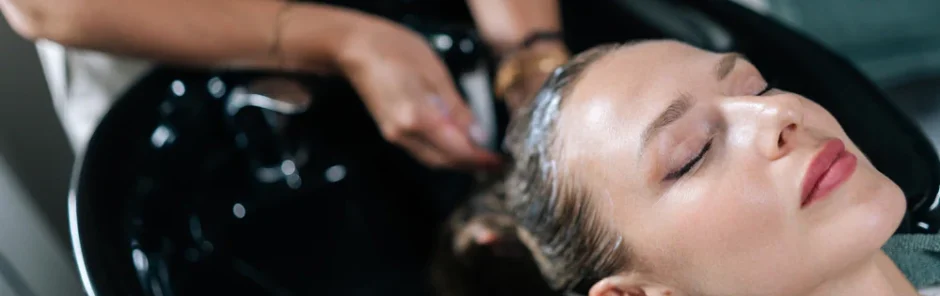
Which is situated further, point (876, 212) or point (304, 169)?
point (304, 169)

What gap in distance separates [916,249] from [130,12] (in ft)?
1.99

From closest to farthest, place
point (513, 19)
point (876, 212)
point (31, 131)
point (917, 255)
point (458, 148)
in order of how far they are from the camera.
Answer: point (876, 212) → point (917, 255) → point (458, 148) → point (513, 19) → point (31, 131)

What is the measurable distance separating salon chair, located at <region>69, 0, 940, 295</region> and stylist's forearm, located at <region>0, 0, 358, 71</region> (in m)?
0.04

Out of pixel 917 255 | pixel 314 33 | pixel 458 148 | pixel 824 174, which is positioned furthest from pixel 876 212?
pixel 314 33

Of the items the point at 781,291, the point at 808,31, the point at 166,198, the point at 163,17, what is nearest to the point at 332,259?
the point at 166,198

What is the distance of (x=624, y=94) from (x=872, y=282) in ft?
0.62

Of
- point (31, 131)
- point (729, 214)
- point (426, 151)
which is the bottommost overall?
point (31, 131)

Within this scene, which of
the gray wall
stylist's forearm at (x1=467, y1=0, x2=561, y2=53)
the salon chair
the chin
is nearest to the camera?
the chin

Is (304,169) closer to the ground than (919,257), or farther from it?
closer to the ground

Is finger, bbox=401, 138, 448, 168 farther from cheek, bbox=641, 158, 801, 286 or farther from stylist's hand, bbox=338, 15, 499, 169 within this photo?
cheek, bbox=641, 158, 801, 286

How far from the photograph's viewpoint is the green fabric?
49 centimetres

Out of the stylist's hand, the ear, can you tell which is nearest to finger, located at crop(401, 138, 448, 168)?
the stylist's hand

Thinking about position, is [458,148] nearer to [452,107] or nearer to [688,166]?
[452,107]

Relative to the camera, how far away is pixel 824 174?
395mm
